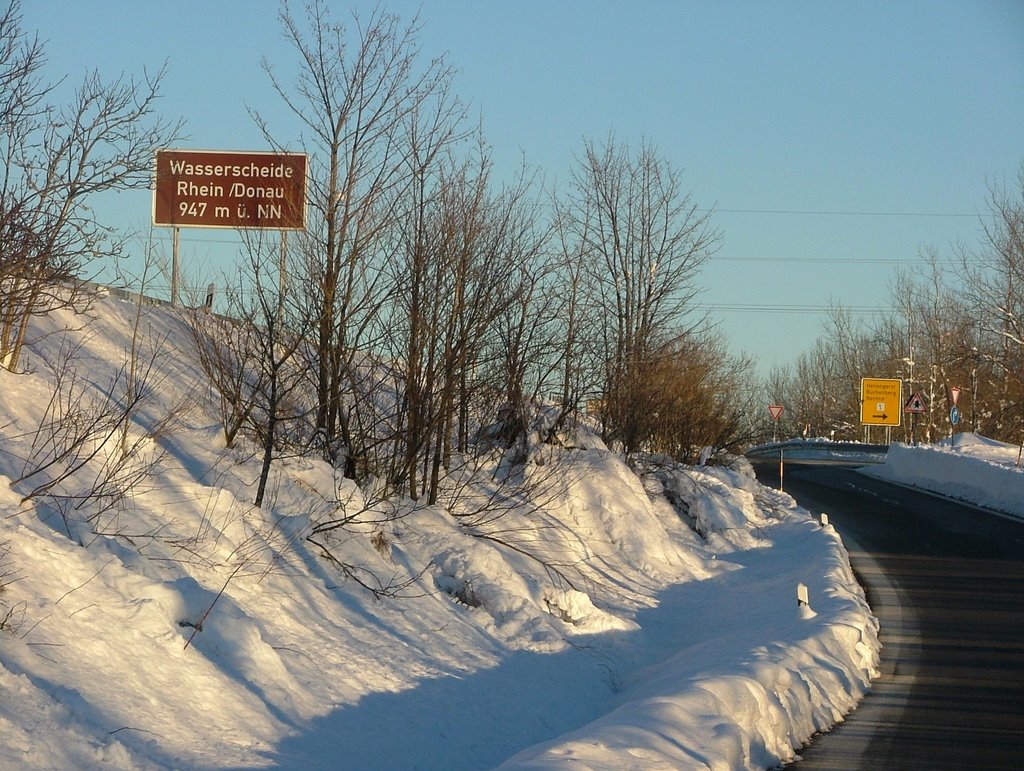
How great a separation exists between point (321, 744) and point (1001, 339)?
1932 inches

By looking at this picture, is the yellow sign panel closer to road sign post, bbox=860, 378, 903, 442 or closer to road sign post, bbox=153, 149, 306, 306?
road sign post, bbox=860, 378, 903, 442

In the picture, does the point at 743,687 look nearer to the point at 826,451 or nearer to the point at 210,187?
the point at 210,187

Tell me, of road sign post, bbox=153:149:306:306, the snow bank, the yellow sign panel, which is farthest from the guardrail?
road sign post, bbox=153:149:306:306

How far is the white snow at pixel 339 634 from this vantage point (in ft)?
21.1

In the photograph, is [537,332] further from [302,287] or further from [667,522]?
[667,522]

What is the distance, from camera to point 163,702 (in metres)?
6.66

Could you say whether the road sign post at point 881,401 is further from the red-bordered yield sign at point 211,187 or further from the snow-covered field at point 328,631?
the snow-covered field at point 328,631

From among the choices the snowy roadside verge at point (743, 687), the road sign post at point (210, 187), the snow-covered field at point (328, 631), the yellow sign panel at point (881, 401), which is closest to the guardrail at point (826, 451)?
the yellow sign panel at point (881, 401)

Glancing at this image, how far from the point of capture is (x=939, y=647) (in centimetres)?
1159

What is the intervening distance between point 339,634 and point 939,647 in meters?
6.35

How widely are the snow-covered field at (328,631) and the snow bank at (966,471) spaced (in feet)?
54.1

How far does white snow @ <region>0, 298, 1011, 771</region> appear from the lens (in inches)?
253

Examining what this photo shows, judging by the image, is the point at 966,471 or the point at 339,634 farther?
the point at 966,471

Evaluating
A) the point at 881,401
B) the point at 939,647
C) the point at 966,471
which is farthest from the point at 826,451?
the point at 939,647
